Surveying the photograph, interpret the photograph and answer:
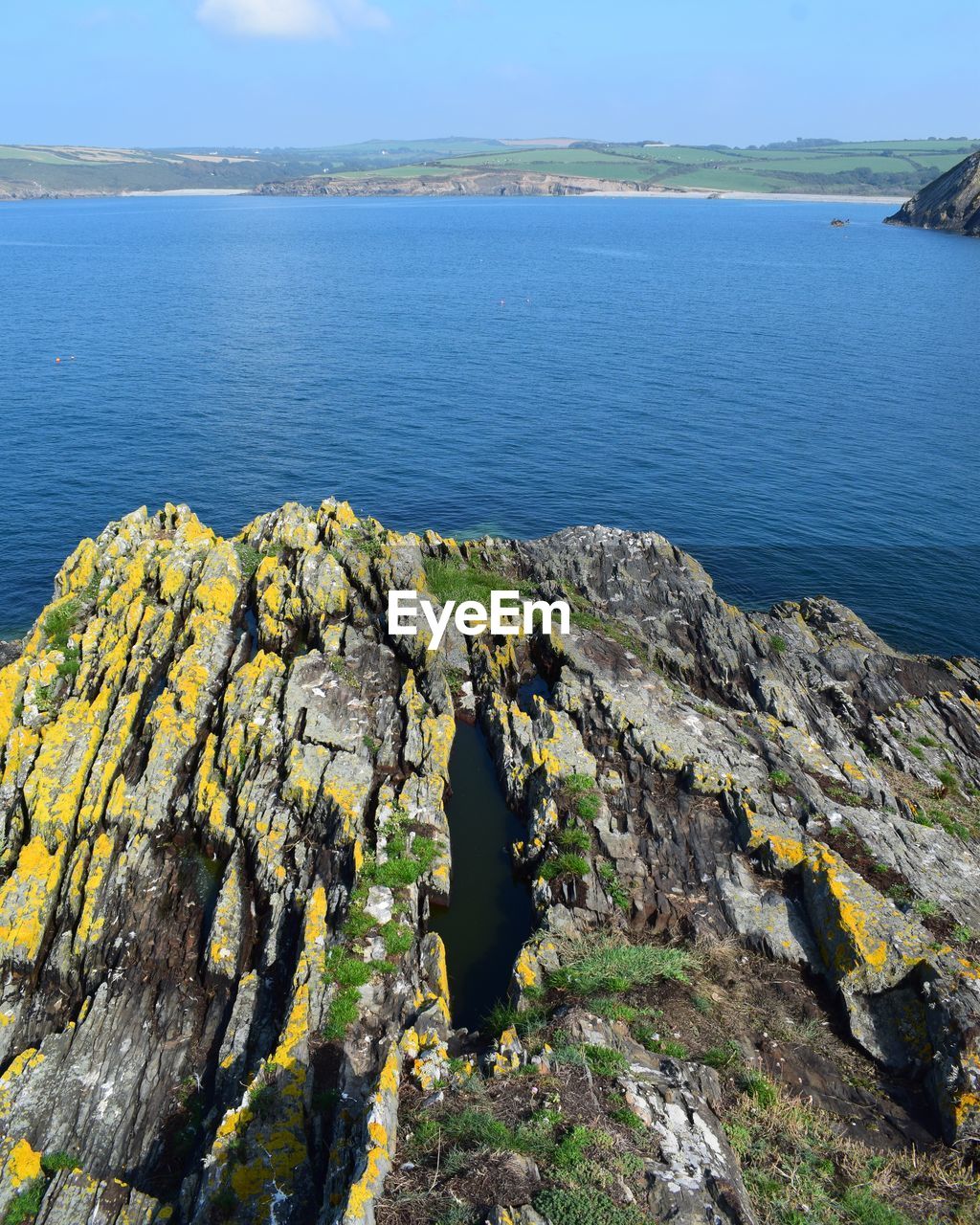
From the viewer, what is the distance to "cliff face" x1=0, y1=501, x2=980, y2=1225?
616 inches

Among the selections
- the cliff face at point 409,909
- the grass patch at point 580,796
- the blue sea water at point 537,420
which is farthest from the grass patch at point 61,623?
the grass patch at point 580,796

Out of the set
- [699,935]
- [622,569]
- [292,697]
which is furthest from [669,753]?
[622,569]

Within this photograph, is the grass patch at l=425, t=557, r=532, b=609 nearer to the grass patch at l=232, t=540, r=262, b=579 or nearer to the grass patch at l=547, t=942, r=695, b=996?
the grass patch at l=232, t=540, r=262, b=579

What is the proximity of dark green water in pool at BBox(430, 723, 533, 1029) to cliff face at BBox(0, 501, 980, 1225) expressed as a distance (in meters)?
0.90

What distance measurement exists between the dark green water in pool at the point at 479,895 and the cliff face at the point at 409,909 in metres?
0.90

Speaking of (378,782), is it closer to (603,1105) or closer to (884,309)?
(603,1105)

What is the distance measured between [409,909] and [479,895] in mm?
3523

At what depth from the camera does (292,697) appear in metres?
28.6

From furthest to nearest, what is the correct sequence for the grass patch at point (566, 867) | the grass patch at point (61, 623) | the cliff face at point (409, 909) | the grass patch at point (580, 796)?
the grass patch at point (61, 623)
the grass patch at point (580, 796)
the grass patch at point (566, 867)
the cliff face at point (409, 909)

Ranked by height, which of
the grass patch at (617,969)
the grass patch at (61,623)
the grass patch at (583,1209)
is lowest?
the grass patch at (61,623)

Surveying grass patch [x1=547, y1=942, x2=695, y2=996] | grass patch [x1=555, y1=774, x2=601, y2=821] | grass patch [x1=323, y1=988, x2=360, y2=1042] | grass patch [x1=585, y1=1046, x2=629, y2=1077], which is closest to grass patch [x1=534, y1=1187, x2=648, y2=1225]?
grass patch [x1=585, y1=1046, x2=629, y2=1077]

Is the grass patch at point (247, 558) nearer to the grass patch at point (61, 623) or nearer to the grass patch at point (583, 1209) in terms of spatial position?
the grass patch at point (61, 623)

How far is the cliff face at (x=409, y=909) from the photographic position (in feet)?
51.4

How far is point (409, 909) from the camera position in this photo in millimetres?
22250
